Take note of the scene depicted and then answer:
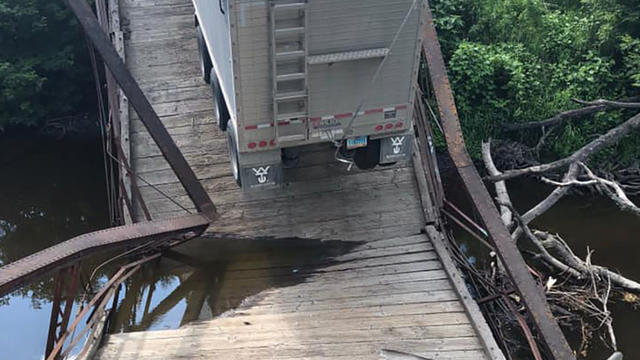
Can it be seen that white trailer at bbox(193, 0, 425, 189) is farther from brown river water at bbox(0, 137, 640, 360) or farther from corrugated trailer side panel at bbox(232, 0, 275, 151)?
brown river water at bbox(0, 137, 640, 360)

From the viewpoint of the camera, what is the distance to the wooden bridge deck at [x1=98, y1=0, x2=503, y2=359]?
5.79 meters

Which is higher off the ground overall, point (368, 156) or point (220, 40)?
point (220, 40)

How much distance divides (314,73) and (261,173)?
Result: 4.85ft

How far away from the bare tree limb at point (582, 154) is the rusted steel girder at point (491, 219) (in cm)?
160

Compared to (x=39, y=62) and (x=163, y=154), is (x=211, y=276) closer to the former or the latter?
(x=163, y=154)

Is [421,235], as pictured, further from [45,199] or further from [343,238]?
[45,199]

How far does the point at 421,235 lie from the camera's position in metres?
7.59

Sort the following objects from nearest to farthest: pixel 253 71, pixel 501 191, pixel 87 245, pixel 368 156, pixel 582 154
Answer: pixel 87 245, pixel 253 71, pixel 368 156, pixel 582 154, pixel 501 191

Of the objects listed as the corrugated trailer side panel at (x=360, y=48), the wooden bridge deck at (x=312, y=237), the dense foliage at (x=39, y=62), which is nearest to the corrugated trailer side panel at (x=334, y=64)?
the corrugated trailer side panel at (x=360, y=48)

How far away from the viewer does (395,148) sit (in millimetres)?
7082

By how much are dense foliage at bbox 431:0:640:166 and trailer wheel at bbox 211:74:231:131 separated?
4.91m

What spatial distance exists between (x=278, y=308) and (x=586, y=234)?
617 centimetres

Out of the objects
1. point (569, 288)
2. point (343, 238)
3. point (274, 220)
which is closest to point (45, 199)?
point (274, 220)

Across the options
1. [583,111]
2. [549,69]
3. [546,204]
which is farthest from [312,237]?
[549,69]
